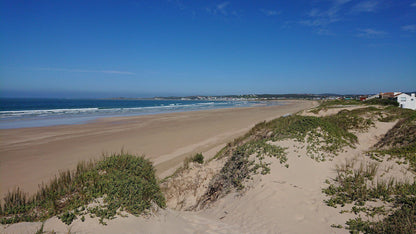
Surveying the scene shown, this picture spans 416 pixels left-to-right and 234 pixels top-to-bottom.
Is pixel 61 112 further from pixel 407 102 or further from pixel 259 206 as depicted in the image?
pixel 407 102

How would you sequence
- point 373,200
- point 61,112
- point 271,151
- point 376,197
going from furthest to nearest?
point 61,112 < point 271,151 < point 376,197 < point 373,200

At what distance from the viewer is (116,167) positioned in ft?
18.2

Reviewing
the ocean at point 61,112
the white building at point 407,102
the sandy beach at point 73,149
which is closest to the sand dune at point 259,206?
the sandy beach at point 73,149

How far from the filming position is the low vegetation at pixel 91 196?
386 cm

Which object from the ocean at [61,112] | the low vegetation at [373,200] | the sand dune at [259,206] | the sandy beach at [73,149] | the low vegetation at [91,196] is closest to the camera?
the low vegetation at [91,196]

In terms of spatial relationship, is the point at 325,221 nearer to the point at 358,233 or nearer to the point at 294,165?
the point at 358,233

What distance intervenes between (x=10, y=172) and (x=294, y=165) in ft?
42.2

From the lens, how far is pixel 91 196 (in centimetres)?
430

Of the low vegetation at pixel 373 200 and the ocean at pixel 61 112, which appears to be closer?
the low vegetation at pixel 373 200

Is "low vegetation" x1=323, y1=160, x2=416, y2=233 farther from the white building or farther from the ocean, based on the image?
the white building

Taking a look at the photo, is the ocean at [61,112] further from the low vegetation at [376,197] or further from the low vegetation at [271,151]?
the low vegetation at [376,197]

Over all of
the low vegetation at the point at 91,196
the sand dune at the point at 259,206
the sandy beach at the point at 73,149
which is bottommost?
the sandy beach at the point at 73,149

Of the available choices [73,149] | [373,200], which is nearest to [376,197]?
[373,200]

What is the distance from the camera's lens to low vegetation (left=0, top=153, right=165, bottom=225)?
3.86 meters
